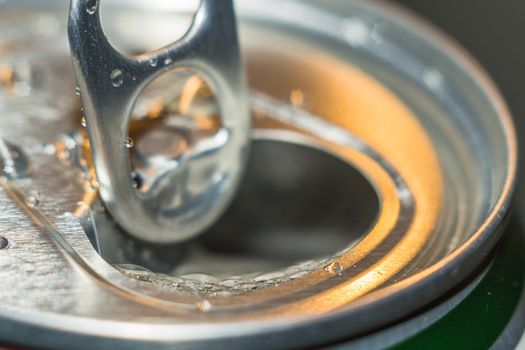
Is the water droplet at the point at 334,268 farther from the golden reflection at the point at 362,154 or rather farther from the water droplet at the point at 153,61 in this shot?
the water droplet at the point at 153,61

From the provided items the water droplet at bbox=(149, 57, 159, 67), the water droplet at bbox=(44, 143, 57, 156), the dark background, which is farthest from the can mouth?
the dark background

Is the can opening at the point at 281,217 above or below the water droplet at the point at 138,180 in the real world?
above

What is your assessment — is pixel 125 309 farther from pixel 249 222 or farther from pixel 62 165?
pixel 249 222

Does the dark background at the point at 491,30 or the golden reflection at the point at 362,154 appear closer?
the golden reflection at the point at 362,154

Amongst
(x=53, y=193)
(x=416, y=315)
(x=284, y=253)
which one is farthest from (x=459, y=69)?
(x=53, y=193)

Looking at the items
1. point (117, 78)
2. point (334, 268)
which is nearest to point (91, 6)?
point (117, 78)

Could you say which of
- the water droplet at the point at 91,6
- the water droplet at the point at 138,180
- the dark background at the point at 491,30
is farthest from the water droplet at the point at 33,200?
the dark background at the point at 491,30

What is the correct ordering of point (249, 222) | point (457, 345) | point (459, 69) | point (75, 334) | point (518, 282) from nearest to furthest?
point (75, 334) < point (457, 345) < point (518, 282) < point (459, 69) < point (249, 222)

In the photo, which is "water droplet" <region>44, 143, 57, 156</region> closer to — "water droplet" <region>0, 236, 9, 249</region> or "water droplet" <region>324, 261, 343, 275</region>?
"water droplet" <region>0, 236, 9, 249</region>
